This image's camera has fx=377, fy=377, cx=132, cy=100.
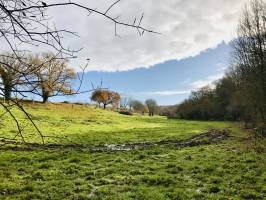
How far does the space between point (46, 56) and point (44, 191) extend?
9.66 m

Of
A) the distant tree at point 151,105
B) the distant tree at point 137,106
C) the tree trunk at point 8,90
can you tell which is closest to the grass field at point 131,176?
the tree trunk at point 8,90

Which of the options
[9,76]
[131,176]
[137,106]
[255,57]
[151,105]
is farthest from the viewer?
[151,105]

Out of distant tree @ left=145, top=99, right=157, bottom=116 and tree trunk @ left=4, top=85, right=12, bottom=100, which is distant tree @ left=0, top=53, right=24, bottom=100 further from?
distant tree @ left=145, top=99, right=157, bottom=116

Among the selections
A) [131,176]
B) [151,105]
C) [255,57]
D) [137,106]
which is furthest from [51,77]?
[151,105]

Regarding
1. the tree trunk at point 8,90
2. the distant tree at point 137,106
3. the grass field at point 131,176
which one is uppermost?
the distant tree at point 137,106

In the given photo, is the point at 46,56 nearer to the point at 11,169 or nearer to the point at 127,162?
the point at 11,169

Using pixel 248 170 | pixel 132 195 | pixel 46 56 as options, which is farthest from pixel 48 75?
pixel 248 170

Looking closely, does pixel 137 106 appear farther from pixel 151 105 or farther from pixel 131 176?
pixel 131 176

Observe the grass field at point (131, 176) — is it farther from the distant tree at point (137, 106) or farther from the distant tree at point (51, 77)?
the distant tree at point (137, 106)

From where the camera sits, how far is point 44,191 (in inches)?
505

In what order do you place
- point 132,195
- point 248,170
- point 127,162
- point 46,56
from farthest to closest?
point 127,162, point 248,170, point 132,195, point 46,56

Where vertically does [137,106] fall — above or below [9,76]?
above

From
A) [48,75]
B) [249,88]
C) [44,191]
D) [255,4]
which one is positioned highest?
[255,4]

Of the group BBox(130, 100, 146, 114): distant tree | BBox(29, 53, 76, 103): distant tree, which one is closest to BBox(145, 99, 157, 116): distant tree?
BBox(130, 100, 146, 114): distant tree
